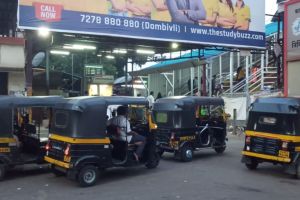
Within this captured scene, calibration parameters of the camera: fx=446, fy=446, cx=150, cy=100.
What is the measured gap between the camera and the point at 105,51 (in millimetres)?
24625

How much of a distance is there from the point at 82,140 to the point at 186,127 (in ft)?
15.1

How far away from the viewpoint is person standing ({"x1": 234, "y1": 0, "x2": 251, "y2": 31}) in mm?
22391

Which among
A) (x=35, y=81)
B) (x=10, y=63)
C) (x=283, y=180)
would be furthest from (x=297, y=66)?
(x=35, y=81)

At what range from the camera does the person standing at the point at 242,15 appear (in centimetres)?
2239

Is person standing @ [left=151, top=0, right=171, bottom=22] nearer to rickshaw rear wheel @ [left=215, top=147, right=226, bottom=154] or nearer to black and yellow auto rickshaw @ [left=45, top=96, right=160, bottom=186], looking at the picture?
rickshaw rear wheel @ [left=215, top=147, right=226, bottom=154]

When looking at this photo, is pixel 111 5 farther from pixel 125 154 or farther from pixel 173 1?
pixel 125 154

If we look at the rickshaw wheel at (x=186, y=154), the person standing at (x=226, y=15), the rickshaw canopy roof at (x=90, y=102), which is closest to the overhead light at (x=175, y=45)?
the person standing at (x=226, y=15)

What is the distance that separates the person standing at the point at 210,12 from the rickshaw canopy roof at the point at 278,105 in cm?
970

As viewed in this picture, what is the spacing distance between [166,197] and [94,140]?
2.22m

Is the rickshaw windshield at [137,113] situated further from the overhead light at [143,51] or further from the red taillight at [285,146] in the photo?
the overhead light at [143,51]

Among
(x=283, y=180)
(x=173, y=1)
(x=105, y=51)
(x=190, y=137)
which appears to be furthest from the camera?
(x=105, y=51)

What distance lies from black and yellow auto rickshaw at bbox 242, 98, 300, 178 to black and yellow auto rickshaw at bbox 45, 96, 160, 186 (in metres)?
3.46

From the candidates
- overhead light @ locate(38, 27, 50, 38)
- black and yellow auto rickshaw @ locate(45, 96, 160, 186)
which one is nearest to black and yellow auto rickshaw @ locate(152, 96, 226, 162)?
black and yellow auto rickshaw @ locate(45, 96, 160, 186)

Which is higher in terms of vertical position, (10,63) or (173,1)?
(173,1)
